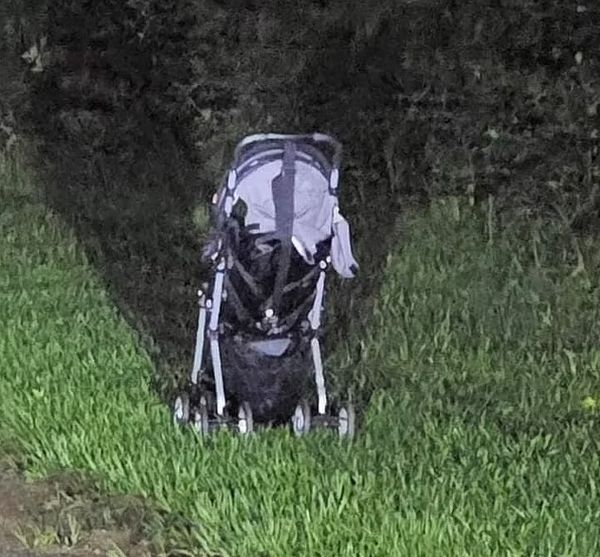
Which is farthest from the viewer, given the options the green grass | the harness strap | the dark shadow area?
the dark shadow area

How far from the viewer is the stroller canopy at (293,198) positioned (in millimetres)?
2660

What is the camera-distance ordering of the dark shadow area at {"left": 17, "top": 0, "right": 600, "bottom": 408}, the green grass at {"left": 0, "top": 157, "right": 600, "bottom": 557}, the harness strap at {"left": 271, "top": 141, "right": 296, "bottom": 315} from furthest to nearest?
1. the dark shadow area at {"left": 17, "top": 0, "right": 600, "bottom": 408}
2. the harness strap at {"left": 271, "top": 141, "right": 296, "bottom": 315}
3. the green grass at {"left": 0, "top": 157, "right": 600, "bottom": 557}

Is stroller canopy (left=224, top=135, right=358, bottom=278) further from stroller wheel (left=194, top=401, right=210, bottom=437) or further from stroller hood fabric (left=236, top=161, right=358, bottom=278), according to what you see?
stroller wheel (left=194, top=401, right=210, bottom=437)

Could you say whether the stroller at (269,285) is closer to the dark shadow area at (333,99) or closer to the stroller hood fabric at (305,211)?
the stroller hood fabric at (305,211)

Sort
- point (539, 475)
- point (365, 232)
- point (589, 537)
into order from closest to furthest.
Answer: point (589, 537) < point (539, 475) < point (365, 232)

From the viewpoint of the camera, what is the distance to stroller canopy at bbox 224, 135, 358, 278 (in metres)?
2.66

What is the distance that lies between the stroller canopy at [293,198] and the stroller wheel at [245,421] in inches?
12.8

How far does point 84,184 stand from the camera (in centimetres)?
429

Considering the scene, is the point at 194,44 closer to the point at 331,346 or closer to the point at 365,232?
the point at 365,232

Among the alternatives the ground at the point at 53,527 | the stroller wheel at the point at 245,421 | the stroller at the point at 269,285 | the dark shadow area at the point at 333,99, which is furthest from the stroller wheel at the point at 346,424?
the dark shadow area at the point at 333,99

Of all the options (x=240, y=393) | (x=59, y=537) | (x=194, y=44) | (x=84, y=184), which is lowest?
(x=59, y=537)

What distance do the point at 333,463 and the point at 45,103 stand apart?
2.50 metres

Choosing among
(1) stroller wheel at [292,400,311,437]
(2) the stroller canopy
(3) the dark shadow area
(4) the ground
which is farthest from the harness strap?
(3) the dark shadow area

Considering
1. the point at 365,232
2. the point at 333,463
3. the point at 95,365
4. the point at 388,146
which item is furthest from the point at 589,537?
the point at 388,146
